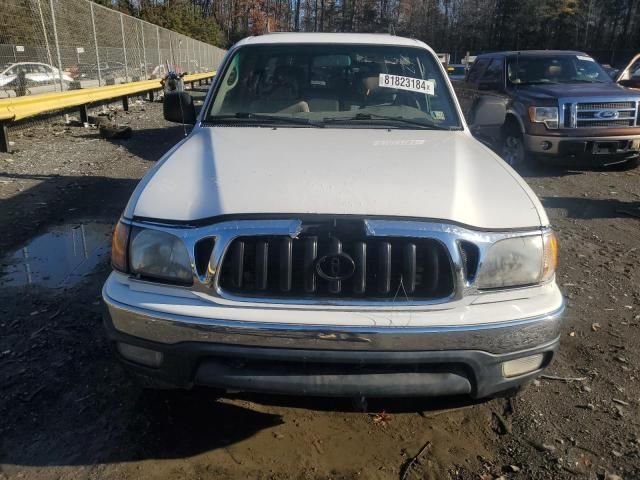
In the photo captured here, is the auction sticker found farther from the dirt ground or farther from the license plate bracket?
the license plate bracket

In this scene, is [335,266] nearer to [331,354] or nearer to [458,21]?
[331,354]

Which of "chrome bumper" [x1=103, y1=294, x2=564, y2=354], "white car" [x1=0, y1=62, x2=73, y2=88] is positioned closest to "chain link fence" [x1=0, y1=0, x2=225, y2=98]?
"white car" [x1=0, y1=62, x2=73, y2=88]

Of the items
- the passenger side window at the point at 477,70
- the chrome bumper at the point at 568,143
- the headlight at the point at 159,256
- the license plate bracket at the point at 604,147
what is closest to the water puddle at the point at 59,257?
the headlight at the point at 159,256

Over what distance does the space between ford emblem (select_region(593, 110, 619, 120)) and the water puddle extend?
6.90 metres

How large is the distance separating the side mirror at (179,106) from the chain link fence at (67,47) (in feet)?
22.2

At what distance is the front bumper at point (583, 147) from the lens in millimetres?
7977

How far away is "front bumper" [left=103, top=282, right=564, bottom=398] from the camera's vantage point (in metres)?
2.09

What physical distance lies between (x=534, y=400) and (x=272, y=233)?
177 centimetres

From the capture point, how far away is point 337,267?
2.18 metres

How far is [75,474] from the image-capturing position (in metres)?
2.32

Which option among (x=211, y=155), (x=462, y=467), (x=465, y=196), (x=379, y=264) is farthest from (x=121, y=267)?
(x=462, y=467)

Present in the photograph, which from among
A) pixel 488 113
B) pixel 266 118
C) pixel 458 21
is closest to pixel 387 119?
pixel 266 118

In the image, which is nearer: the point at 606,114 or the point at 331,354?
the point at 331,354

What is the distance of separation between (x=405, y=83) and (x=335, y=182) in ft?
5.44
